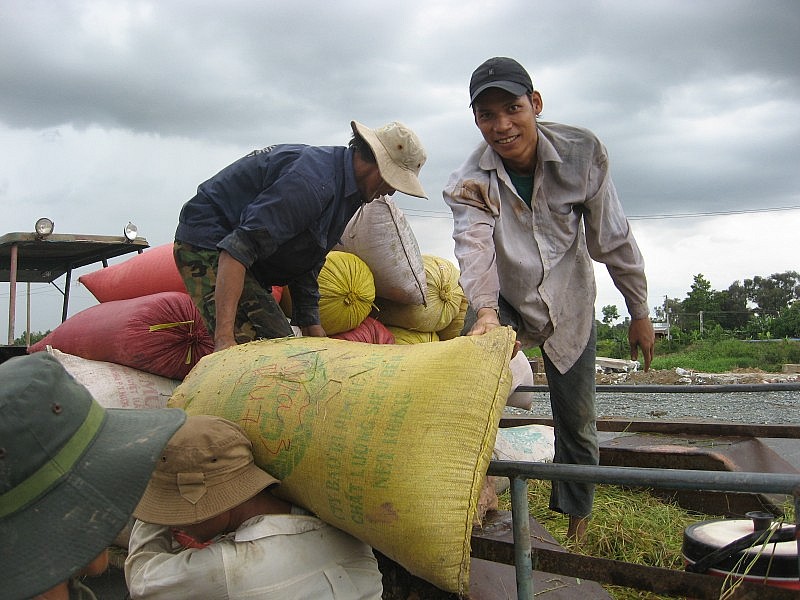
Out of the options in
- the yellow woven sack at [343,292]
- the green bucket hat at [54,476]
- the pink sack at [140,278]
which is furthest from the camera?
the pink sack at [140,278]

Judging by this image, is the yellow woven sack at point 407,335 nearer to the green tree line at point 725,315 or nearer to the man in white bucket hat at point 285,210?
the man in white bucket hat at point 285,210

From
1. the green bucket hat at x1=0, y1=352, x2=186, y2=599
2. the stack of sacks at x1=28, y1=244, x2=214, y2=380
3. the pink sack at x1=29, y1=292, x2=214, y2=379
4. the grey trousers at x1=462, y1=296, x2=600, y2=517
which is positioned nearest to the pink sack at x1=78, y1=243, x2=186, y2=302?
the stack of sacks at x1=28, y1=244, x2=214, y2=380

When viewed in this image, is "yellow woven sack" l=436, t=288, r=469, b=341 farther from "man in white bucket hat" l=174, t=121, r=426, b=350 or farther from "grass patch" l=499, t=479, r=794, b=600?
"man in white bucket hat" l=174, t=121, r=426, b=350

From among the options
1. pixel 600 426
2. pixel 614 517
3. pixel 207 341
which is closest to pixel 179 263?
pixel 207 341

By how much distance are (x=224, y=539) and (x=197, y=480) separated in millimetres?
143

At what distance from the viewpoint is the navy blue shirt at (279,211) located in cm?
235

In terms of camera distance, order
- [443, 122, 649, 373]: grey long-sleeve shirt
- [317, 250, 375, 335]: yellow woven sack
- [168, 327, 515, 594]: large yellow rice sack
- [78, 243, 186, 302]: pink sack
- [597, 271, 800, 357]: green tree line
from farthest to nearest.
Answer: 1. [597, 271, 800, 357]: green tree line
2. [78, 243, 186, 302]: pink sack
3. [317, 250, 375, 335]: yellow woven sack
4. [443, 122, 649, 373]: grey long-sleeve shirt
5. [168, 327, 515, 594]: large yellow rice sack

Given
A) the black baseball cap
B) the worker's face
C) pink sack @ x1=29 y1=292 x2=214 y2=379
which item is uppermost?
the black baseball cap

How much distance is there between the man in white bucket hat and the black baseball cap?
0.33 m

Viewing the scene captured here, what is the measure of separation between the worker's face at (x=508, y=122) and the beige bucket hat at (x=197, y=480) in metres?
1.39

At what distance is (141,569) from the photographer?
1.58 metres

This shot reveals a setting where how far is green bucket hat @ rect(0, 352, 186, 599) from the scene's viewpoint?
96 centimetres

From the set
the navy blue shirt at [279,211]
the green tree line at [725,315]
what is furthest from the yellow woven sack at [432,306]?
the green tree line at [725,315]

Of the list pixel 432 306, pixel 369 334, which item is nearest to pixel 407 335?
pixel 432 306
